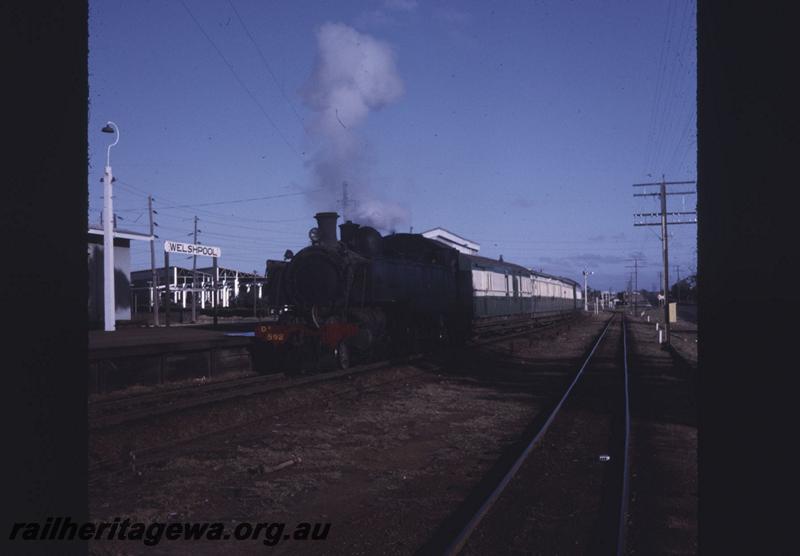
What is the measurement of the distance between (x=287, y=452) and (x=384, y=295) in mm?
9038

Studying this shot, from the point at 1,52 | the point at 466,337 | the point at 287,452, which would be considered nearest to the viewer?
the point at 1,52

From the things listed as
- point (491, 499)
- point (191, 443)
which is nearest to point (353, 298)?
point (191, 443)

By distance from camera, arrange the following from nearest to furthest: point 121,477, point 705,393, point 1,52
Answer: point 1,52
point 705,393
point 121,477

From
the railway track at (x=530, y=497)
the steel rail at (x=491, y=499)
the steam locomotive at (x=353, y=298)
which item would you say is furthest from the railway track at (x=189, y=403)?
the steel rail at (x=491, y=499)

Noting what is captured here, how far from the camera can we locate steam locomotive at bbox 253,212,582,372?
15781mm

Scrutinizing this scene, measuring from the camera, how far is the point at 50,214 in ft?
4.87

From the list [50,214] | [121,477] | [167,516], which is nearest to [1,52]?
[50,214]

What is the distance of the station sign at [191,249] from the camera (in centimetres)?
2667

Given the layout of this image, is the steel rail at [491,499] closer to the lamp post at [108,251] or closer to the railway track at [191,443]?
the railway track at [191,443]

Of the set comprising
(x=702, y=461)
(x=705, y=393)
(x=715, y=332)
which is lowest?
(x=702, y=461)

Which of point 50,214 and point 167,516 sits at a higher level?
point 50,214

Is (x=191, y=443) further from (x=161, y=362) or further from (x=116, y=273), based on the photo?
(x=116, y=273)

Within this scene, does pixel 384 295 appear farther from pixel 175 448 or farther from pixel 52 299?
pixel 52 299

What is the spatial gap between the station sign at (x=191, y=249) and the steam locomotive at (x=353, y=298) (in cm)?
1023
